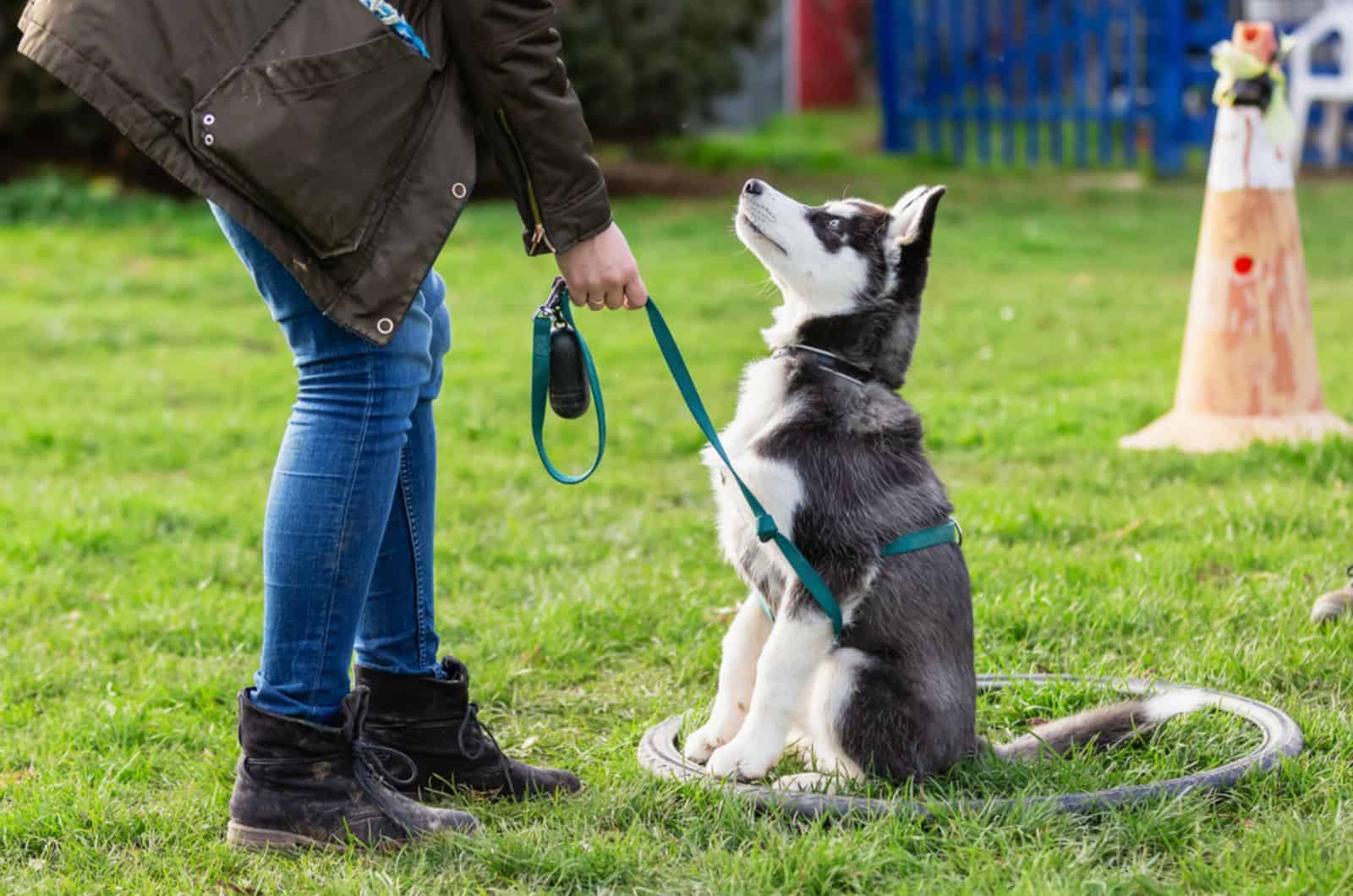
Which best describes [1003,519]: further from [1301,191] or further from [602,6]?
[1301,191]

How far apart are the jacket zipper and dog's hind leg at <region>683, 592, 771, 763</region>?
33.8 inches

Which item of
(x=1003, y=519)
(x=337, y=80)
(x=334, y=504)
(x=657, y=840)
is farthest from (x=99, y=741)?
(x=1003, y=519)

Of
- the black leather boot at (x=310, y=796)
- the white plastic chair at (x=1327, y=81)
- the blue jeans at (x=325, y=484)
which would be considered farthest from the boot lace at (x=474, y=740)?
the white plastic chair at (x=1327, y=81)

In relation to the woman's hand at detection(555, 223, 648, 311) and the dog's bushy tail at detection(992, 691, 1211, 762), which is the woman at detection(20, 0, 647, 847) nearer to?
the woman's hand at detection(555, 223, 648, 311)

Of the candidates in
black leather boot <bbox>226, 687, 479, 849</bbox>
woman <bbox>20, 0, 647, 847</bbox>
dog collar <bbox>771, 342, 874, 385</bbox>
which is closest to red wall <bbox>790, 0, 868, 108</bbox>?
dog collar <bbox>771, 342, 874, 385</bbox>

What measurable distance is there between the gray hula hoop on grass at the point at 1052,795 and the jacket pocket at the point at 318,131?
4.09ft

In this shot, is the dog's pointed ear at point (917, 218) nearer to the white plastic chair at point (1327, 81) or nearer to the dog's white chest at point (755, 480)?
the dog's white chest at point (755, 480)

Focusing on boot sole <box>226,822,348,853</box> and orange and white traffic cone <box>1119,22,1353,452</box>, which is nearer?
boot sole <box>226,822,348,853</box>

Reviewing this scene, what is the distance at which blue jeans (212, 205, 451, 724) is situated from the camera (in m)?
2.74

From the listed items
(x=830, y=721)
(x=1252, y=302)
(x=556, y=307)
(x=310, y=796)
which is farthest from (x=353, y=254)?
(x=1252, y=302)

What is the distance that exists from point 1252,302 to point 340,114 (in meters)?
4.26

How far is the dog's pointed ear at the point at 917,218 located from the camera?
10.4 ft

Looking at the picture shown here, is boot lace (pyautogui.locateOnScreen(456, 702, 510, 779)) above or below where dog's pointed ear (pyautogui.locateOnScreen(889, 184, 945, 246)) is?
below

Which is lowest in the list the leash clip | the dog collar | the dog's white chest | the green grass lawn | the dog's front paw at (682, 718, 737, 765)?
the green grass lawn
